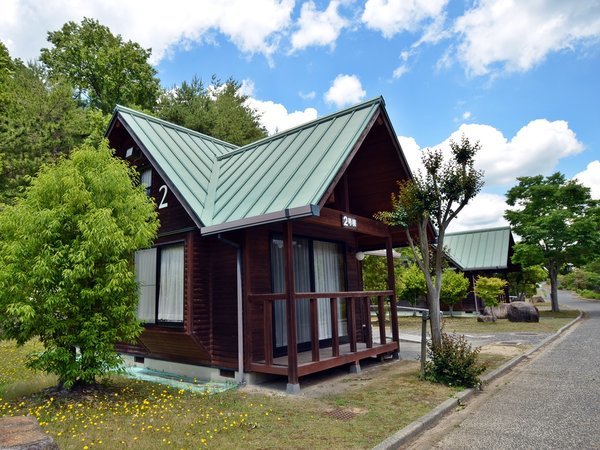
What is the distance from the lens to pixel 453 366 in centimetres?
771

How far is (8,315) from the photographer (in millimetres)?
7113

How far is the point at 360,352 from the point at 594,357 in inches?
253

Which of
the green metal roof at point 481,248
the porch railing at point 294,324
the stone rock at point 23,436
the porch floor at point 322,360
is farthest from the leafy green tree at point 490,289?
the stone rock at point 23,436

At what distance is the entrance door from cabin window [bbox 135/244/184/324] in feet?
6.96

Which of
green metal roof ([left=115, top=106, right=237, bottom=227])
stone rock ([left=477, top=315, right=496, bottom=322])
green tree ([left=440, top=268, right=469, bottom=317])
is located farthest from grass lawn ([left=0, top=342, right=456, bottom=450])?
green tree ([left=440, top=268, right=469, bottom=317])

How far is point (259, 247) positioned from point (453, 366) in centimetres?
462

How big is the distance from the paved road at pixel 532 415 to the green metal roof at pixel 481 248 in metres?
19.7

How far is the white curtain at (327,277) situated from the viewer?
412 inches

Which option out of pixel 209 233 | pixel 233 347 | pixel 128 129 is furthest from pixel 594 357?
pixel 128 129

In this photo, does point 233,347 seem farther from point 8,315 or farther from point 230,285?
point 8,315

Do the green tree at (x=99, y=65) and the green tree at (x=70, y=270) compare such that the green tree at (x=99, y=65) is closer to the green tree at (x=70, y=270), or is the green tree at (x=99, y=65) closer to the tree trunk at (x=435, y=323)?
the green tree at (x=70, y=270)

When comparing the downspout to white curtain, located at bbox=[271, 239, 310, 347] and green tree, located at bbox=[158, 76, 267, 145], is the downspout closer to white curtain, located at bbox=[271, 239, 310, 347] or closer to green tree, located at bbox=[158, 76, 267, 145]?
white curtain, located at bbox=[271, 239, 310, 347]

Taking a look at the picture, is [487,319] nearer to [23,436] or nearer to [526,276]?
[526,276]

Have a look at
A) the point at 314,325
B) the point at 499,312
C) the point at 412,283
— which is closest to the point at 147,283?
the point at 314,325
